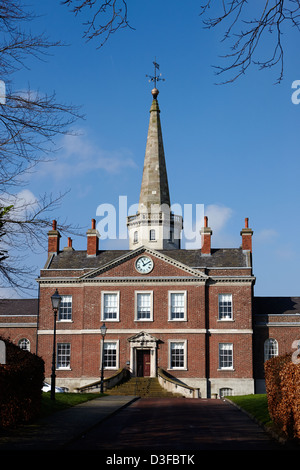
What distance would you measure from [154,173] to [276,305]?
16976mm

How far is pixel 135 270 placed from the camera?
155 ft

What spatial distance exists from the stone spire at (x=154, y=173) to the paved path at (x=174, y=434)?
35.5 m

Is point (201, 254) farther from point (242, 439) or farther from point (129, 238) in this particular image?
point (242, 439)

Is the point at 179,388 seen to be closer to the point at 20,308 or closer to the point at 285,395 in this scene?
the point at 20,308

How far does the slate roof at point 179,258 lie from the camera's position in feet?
157

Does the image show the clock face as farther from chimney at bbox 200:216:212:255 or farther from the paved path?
the paved path

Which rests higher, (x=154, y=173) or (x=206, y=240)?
(x=154, y=173)

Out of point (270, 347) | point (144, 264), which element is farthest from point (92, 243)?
point (270, 347)

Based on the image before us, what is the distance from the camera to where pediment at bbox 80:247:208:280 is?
46469 mm

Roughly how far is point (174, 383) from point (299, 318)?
43.0 ft

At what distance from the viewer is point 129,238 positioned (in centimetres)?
5609

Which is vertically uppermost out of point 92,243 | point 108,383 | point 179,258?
point 92,243
